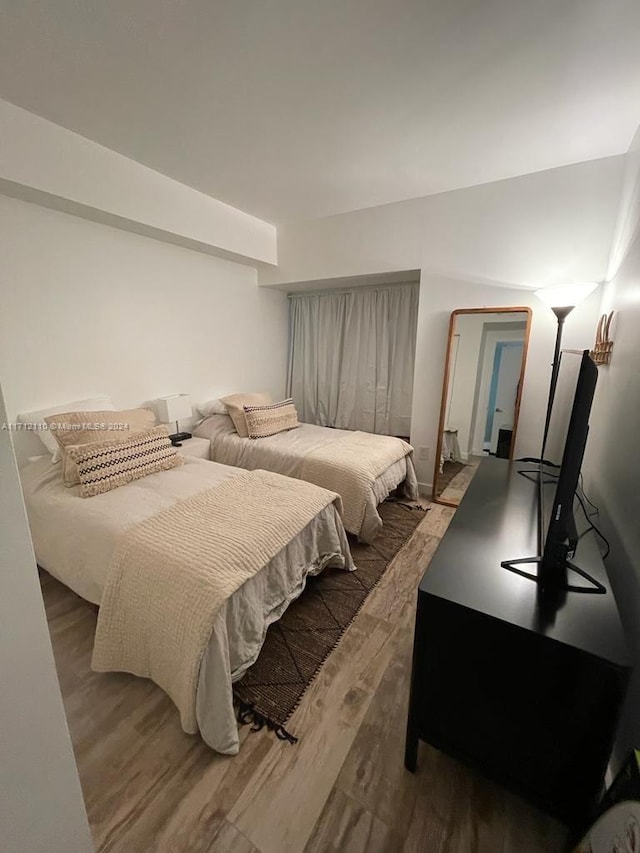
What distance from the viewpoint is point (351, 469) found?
8.07 feet

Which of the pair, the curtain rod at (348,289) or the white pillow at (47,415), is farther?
the curtain rod at (348,289)

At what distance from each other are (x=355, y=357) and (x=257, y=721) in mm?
3360

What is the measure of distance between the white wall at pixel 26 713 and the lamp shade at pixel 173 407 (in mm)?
2451

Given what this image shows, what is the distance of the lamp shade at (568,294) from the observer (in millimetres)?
2113

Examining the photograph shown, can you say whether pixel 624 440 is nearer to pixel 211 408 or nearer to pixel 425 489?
pixel 425 489

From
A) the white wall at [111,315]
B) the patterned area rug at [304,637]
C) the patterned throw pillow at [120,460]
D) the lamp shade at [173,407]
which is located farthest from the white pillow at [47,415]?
the patterned area rug at [304,637]

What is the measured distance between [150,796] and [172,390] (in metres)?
2.71

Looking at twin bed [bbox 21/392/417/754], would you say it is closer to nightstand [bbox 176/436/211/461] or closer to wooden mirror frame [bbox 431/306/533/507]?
nightstand [bbox 176/436/211/461]

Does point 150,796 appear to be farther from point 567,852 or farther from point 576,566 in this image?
point 576,566

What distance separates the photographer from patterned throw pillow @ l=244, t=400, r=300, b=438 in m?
3.14

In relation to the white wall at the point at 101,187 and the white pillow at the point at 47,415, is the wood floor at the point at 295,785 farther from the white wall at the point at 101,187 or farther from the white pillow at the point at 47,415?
the white wall at the point at 101,187

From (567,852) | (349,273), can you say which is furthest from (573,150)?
(567,852)

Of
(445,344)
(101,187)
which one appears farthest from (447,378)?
(101,187)

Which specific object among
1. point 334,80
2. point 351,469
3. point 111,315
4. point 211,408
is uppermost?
point 334,80
